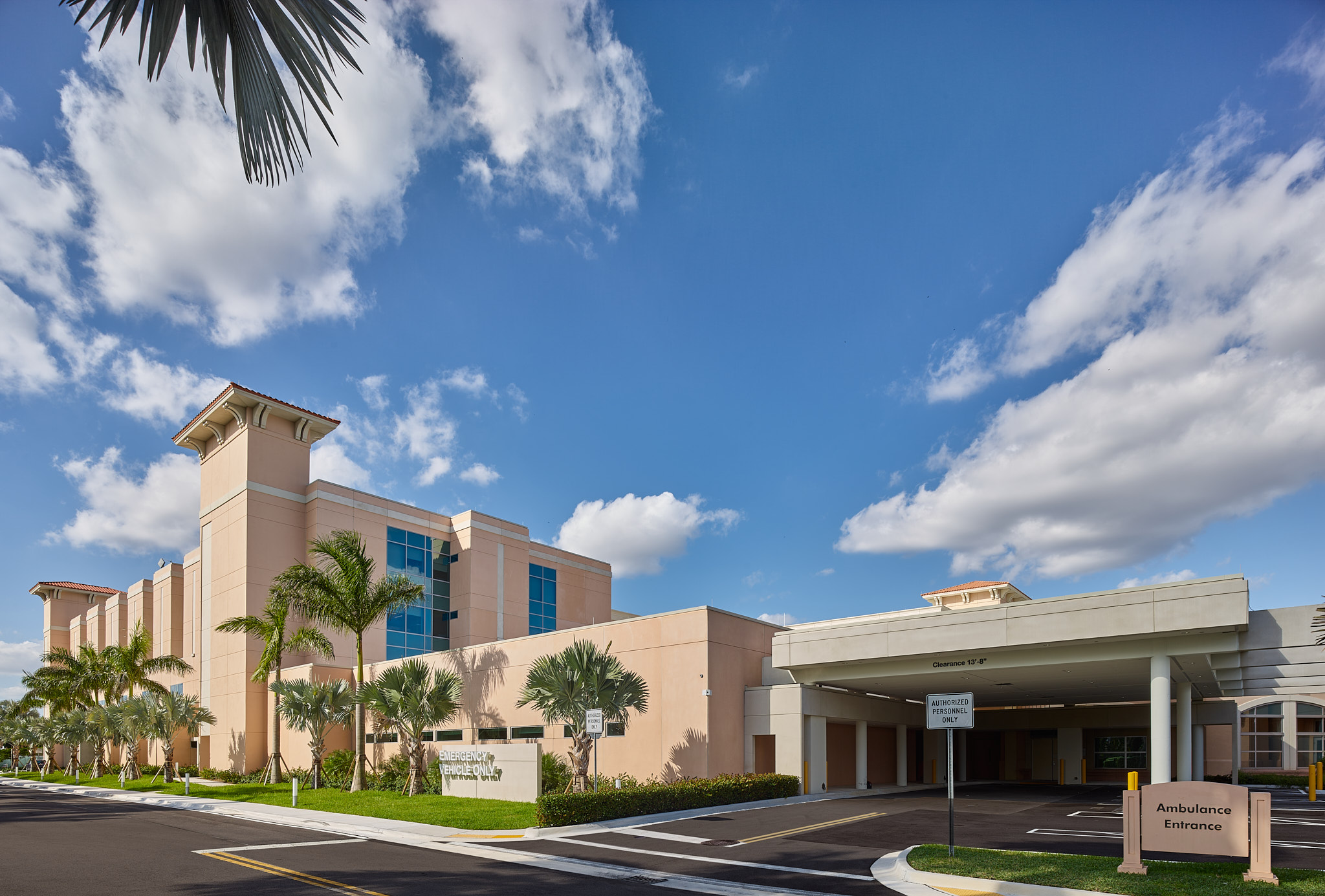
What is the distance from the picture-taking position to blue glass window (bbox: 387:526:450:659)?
46688 millimetres

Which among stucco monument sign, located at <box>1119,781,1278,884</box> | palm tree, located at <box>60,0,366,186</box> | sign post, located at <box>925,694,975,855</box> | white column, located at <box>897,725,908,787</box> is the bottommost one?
white column, located at <box>897,725,908,787</box>

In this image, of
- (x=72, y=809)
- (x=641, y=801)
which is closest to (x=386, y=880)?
(x=641, y=801)

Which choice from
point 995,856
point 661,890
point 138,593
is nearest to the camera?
point 661,890

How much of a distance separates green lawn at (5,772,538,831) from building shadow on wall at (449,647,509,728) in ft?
15.2

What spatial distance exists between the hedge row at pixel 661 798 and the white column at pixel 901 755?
1115 cm

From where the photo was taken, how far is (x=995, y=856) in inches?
557

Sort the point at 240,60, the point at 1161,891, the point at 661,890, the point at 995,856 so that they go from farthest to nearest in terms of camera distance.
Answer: the point at 995,856
the point at 661,890
the point at 1161,891
the point at 240,60

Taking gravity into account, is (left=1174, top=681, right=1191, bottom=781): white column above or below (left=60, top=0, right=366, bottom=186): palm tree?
below

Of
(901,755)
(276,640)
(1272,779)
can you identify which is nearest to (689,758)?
(901,755)

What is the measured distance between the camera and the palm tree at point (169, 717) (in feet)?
127

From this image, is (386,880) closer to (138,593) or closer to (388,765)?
(388,765)

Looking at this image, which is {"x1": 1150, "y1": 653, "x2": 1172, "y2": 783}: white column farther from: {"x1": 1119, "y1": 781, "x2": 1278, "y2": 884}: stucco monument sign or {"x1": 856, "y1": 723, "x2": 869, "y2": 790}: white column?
{"x1": 856, "y1": 723, "x2": 869, "y2": 790}: white column

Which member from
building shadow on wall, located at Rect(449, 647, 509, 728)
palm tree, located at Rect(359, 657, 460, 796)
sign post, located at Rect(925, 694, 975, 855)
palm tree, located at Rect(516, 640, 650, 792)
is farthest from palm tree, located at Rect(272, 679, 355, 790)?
sign post, located at Rect(925, 694, 975, 855)

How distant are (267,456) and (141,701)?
1335cm
